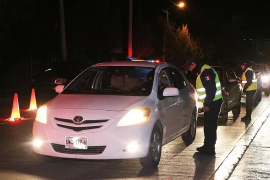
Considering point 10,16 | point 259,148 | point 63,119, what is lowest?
point 259,148

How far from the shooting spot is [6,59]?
27.5 metres

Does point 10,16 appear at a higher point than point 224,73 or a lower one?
higher

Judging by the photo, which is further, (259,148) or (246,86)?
(246,86)

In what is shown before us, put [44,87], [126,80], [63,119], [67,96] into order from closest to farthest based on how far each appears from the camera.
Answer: [63,119]
[67,96]
[126,80]
[44,87]

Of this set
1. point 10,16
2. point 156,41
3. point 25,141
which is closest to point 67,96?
point 25,141

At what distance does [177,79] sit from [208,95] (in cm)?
91

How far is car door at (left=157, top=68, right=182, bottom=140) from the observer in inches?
335

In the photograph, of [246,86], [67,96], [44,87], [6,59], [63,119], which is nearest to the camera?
[63,119]

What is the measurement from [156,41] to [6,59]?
19.7m

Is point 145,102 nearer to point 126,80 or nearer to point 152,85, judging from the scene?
point 152,85

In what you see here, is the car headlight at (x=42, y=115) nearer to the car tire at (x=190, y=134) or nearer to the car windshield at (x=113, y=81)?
the car windshield at (x=113, y=81)

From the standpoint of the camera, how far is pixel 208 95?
919 centimetres

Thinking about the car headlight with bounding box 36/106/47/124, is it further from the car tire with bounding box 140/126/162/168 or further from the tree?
the tree

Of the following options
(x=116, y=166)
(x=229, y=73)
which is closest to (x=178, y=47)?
(x=229, y=73)
